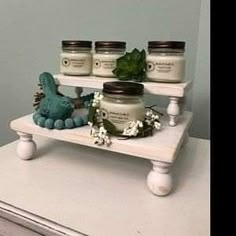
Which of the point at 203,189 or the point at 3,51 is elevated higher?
the point at 3,51

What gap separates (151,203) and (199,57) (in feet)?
1.50

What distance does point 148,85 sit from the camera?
1.81 feet

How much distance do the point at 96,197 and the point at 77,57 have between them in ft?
0.95

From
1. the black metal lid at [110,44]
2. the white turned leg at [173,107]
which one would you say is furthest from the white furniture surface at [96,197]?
the black metal lid at [110,44]

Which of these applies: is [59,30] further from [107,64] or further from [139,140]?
[139,140]

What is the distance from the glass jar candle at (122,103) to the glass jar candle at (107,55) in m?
0.11

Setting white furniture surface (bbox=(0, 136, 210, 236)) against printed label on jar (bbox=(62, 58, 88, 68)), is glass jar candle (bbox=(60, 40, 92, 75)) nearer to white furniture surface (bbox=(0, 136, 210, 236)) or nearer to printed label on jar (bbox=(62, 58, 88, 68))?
printed label on jar (bbox=(62, 58, 88, 68))

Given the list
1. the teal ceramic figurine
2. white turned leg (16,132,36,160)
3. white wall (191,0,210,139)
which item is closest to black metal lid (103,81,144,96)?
the teal ceramic figurine

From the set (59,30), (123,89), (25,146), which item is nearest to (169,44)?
(123,89)

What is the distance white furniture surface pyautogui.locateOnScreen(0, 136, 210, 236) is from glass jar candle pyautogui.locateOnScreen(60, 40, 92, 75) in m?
0.18
